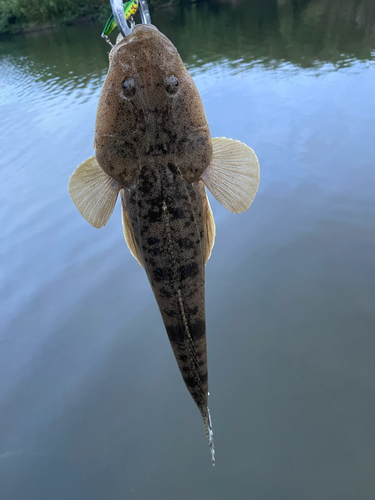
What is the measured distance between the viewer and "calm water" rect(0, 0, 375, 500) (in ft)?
14.6

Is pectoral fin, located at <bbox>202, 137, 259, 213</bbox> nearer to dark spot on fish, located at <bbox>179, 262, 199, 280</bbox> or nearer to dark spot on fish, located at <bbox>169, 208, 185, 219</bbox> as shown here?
dark spot on fish, located at <bbox>169, 208, 185, 219</bbox>

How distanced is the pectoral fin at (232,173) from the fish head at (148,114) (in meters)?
0.10

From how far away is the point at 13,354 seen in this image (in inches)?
241

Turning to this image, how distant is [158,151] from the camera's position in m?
1.73

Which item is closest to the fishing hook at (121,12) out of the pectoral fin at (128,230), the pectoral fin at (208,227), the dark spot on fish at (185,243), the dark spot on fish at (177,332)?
the pectoral fin at (128,230)

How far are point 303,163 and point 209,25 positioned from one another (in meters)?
32.1

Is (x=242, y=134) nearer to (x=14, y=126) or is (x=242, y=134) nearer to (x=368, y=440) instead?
(x=368, y=440)

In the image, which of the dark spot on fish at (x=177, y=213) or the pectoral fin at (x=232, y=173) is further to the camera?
the pectoral fin at (x=232, y=173)

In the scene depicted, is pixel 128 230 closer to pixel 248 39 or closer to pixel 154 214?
pixel 154 214

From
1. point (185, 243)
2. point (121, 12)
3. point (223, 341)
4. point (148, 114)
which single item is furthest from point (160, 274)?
point (223, 341)

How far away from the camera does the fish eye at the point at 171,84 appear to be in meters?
1.69

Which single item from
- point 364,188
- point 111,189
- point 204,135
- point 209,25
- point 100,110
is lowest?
point 209,25

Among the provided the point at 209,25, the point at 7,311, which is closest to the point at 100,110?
the point at 7,311

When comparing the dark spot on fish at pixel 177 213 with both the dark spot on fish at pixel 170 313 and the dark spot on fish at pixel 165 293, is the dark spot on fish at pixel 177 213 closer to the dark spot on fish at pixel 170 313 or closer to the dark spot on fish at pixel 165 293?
the dark spot on fish at pixel 165 293
